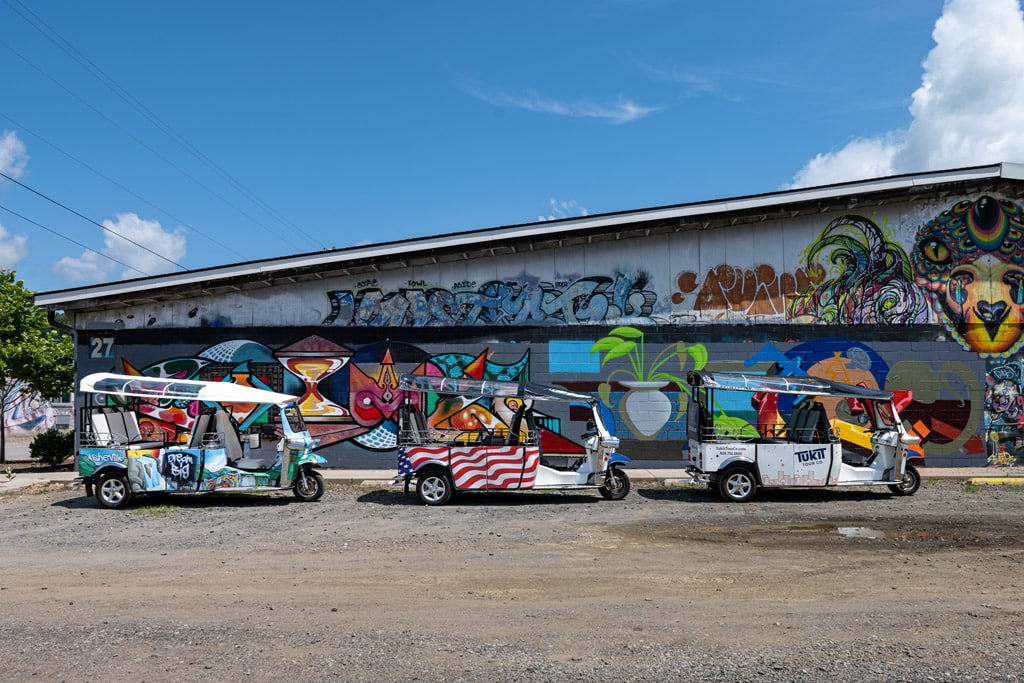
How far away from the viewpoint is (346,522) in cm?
1176

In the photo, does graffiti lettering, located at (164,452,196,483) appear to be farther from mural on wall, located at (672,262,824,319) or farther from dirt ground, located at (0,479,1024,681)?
mural on wall, located at (672,262,824,319)

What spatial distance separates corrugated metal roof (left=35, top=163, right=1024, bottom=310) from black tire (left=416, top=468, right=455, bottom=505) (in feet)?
22.5

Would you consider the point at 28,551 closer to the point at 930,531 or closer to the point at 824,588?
the point at 824,588

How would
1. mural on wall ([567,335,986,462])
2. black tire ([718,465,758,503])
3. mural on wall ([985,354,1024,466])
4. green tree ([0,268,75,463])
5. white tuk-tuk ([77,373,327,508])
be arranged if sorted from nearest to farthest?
white tuk-tuk ([77,373,327,508]), black tire ([718,465,758,503]), mural on wall ([567,335,986,462]), mural on wall ([985,354,1024,466]), green tree ([0,268,75,463])

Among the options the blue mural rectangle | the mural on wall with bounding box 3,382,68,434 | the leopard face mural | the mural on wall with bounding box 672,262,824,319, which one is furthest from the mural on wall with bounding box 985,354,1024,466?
the mural on wall with bounding box 3,382,68,434

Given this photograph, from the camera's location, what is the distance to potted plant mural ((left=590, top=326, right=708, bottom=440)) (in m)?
18.8

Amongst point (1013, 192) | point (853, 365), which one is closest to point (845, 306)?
point (853, 365)

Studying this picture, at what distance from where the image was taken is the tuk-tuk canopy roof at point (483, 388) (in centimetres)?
1337

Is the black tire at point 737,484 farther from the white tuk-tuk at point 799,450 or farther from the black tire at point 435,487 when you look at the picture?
the black tire at point 435,487

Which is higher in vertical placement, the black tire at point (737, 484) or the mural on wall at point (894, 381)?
the mural on wall at point (894, 381)

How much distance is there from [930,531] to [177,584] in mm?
9922

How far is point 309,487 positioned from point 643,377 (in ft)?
28.7

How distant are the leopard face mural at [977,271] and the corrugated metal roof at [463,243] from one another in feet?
3.82

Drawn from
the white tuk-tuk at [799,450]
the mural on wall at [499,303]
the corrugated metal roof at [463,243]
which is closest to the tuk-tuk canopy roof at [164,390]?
the corrugated metal roof at [463,243]
